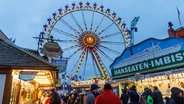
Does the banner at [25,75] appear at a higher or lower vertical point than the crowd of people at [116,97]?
higher

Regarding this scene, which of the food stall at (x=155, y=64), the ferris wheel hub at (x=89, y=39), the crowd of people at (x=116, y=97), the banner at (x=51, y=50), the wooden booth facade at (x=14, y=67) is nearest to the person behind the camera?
the crowd of people at (x=116, y=97)

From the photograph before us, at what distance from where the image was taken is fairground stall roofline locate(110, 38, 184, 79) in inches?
344

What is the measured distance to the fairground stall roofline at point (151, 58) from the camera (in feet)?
28.7

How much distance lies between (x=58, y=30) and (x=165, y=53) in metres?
13.5

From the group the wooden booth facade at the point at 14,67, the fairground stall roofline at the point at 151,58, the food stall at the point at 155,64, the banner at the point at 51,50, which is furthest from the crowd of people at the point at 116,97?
the banner at the point at 51,50

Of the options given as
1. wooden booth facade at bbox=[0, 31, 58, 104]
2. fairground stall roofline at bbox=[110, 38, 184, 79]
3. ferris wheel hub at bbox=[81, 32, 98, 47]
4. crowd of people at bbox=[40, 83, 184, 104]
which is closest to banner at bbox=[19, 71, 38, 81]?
wooden booth facade at bbox=[0, 31, 58, 104]

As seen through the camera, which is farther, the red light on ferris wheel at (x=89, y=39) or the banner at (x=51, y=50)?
the red light on ferris wheel at (x=89, y=39)

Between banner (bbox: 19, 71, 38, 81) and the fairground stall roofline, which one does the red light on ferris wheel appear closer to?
the fairground stall roofline

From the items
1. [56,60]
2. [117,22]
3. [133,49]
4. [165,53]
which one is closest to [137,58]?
[133,49]

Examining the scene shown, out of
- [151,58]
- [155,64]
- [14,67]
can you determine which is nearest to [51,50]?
[14,67]

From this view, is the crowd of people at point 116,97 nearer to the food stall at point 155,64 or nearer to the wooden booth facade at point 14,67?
the wooden booth facade at point 14,67

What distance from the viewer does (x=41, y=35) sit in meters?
18.6

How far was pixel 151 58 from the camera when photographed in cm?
1028

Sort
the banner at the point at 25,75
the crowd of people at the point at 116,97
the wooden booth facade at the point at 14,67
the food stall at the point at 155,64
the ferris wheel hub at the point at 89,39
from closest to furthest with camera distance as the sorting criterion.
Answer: the crowd of people at the point at 116,97 < the wooden booth facade at the point at 14,67 < the banner at the point at 25,75 < the food stall at the point at 155,64 < the ferris wheel hub at the point at 89,39
